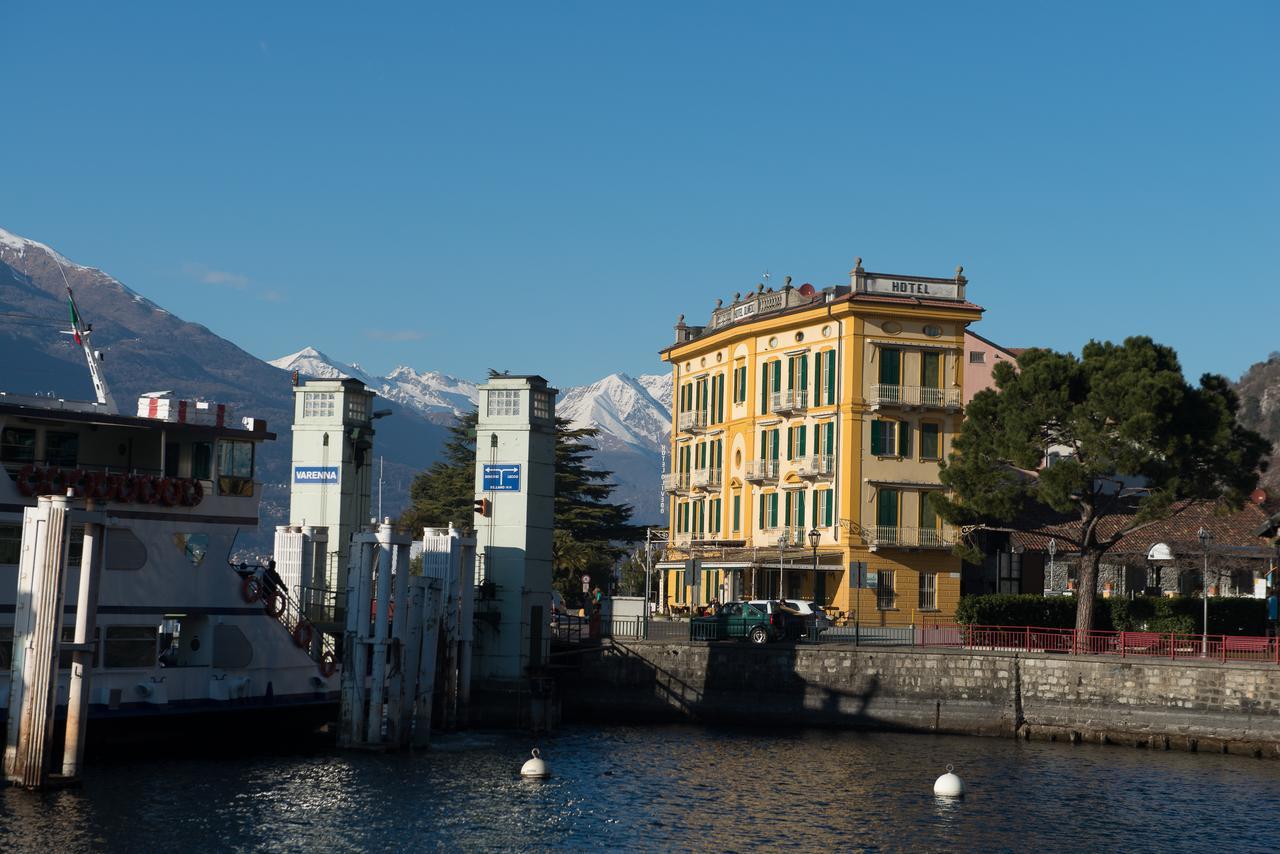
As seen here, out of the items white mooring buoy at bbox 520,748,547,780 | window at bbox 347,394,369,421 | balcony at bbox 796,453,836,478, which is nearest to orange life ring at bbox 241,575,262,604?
white mooring buoy at bbox 520,748,547,780

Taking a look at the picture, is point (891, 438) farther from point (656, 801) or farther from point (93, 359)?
point (93, 359)

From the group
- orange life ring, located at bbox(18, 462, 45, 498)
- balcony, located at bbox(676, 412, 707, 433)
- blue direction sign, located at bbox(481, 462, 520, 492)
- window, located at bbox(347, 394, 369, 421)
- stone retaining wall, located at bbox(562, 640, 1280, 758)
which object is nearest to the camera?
orange life ring, located at bbox(18, 462, 45, 498)

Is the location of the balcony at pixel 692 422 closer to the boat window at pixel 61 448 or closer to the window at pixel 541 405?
the window at pixel 541 405

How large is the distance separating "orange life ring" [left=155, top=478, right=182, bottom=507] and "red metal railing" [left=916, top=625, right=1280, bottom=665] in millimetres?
25099

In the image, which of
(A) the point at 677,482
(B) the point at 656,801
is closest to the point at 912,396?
(A) the point at 677,482

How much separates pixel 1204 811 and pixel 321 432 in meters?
27.4

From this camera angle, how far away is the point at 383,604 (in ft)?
132

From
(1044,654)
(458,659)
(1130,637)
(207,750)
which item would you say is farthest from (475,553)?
(1130,637)

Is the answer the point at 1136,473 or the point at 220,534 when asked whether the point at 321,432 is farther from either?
the point at 1136,473

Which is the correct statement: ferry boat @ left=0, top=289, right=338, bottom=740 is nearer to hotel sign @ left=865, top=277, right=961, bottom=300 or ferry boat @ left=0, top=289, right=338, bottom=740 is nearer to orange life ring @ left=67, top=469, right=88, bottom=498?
orange life ring @ left=67, top=469, right=88, bottom=498

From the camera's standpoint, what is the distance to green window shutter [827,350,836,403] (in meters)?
72.4

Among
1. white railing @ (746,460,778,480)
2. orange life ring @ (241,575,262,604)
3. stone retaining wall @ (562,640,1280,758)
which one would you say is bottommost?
stone retaining wall @ (562,640,1280,758)

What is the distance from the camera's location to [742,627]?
55188 millimetres

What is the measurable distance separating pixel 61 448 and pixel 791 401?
41585mm
